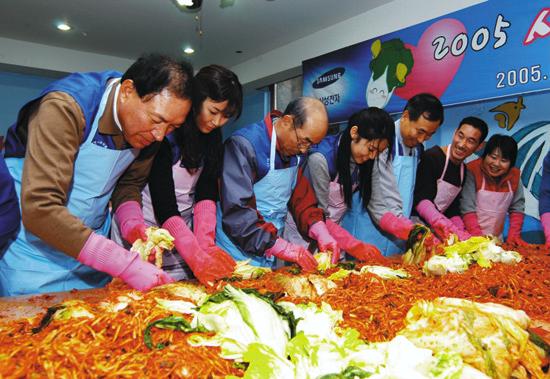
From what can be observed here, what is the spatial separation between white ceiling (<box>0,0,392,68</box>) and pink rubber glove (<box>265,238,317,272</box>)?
4.87m

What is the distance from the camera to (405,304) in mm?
1879

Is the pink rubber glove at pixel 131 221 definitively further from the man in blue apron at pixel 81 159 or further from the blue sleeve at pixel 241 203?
the blue sleeve at pixel 241 203

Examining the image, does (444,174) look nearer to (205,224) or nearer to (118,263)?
(205,224)

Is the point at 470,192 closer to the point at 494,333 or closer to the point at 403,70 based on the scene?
the point at 403,70

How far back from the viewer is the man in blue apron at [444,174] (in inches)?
167

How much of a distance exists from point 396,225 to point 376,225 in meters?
0.33

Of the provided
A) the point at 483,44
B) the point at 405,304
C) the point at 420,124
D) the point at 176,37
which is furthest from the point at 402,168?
the point at 176,37

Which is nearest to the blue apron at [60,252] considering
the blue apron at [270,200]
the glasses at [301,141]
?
the blue apron at [270,200]

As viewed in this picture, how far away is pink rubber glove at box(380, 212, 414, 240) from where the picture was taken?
367 cm

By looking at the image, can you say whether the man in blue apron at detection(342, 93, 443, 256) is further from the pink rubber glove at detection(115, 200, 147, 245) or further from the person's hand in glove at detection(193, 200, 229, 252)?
the pink rubber glove at detection(115, 200, 147, 245)

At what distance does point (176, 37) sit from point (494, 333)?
8.20m

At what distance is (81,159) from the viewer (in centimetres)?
219

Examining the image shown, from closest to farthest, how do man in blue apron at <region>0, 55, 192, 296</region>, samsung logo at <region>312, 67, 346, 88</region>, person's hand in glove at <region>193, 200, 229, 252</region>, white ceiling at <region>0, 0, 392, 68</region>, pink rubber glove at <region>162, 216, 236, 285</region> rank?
man in blue apron at <region>0, 55, 192, 296</region> → pink rubber glove at <region>162, 216, 236, 285</region> → person's hand in glove at <region>193, 200, 229, 252</region> → white ceiling at <region>0, 0, 392, 68</region> → samsung logo at <region>312, 67, 346, 88</region>

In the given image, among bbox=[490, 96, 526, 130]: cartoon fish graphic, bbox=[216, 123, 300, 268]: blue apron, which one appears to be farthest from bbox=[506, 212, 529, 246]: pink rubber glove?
bbox=[216, 123, 300, 268]: blue apron
